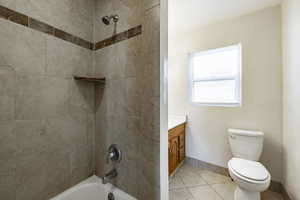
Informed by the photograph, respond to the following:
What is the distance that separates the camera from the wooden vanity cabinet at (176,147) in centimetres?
195

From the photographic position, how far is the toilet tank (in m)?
1.78

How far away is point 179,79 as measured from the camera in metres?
2.61

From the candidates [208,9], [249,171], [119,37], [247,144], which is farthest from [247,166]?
[208,9]

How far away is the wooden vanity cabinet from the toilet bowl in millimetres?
768

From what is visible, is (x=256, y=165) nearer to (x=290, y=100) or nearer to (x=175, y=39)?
(x=290, y=100)

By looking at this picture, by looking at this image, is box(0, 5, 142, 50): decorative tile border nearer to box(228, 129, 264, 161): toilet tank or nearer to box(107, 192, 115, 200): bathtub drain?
box(107, 192, 115, 200): bathtub drain

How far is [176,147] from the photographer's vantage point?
84.8 inches

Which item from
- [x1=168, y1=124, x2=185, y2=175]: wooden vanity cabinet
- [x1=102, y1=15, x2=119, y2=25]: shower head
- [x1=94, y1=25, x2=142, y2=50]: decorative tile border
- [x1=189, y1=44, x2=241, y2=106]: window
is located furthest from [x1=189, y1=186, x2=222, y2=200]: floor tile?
[x1=102, y1=15, x2=119, y2=25]: shower head

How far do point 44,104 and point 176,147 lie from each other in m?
1.86

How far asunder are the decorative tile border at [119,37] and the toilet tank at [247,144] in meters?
1.92

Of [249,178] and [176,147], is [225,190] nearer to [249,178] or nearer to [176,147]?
[249,178]

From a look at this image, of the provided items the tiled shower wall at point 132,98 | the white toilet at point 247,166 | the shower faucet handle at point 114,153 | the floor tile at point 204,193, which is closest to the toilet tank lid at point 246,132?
the white toilet at point 247,166

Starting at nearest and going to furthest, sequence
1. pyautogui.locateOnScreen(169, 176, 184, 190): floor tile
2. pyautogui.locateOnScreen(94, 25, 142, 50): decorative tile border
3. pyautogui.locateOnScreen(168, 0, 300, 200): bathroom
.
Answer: pyautogui.locateOnScreen(94, 25, 142, 50): decorative tile border < pyautogui.locateOnScreen(168, 0, 300, 200): bathroom < pyautogui.locateOnScreen(169, 176, 184, 190): floor tile

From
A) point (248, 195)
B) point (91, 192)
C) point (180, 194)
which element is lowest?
point (180, 194)
